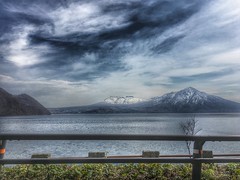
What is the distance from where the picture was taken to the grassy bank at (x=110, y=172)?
6.16m

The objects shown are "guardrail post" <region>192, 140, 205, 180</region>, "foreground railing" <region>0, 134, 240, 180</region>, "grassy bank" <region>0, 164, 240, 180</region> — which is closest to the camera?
"foreground railing" <region>0, 134, 240, 180</region>

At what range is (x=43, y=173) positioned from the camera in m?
6.25

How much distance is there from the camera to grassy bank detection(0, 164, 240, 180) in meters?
6.16

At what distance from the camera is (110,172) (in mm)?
6379

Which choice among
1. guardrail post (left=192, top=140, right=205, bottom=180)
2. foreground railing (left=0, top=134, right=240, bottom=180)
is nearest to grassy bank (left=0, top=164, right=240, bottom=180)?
guardrail post (left=192, top=140, right=205, bottom=180)

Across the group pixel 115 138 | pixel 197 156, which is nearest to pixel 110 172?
pixel 115 138

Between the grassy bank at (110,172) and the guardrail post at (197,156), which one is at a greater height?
the guardrail post at (197,156)

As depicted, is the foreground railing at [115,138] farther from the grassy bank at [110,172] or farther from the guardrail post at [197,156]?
the grassy bank at [110,172]

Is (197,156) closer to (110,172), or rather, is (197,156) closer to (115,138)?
(115,138)

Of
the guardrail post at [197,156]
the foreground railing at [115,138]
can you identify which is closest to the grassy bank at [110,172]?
the guardrail post at [197,156]

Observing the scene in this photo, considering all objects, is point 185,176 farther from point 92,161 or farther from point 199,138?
point 92,161

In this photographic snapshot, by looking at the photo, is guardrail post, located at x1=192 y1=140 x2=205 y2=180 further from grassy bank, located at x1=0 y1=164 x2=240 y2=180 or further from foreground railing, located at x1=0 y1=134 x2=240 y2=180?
grassy bank, located at x1=0 y1=164 x2=240 y2=180

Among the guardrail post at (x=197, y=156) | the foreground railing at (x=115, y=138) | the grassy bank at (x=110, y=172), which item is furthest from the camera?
the grassy bank at (x=110, y=172)

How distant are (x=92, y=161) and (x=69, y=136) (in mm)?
565
